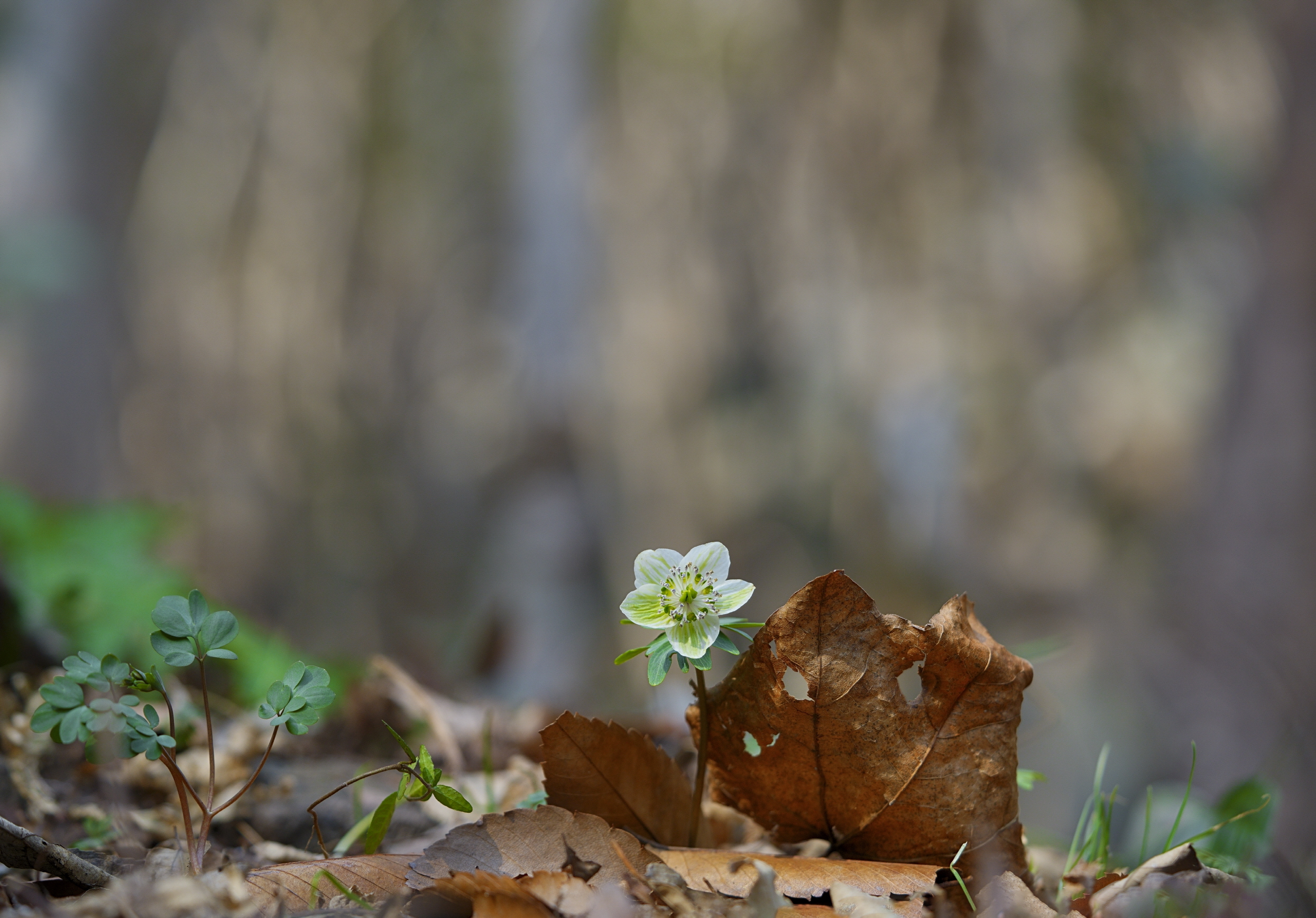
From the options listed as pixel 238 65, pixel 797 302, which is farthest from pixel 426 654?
pixel 238 65

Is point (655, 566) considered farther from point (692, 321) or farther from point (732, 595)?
point (692, 321)

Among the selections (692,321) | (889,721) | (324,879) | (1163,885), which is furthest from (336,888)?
(692,321)

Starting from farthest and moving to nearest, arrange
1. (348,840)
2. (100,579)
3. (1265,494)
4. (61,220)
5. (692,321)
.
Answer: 1. (692,321)
2. (61,220)
3. (1265,494)
4. (100,579)
5. (348,840)

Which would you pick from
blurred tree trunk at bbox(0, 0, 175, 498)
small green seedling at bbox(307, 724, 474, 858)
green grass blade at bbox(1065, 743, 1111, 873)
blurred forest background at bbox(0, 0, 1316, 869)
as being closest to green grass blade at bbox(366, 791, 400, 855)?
small green seedling at bbox(307, 724, 474, 858)

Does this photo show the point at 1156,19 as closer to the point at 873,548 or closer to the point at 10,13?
the point at 873,548

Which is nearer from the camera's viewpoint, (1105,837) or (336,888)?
(336,888)

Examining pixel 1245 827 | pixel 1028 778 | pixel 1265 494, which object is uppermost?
pixel 1265 494

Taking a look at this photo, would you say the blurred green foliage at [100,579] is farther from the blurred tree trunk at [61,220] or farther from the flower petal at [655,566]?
the blurred tree trunk at [61,220]

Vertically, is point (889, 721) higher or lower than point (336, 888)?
higher
